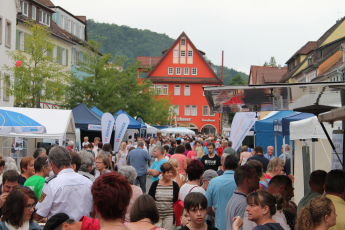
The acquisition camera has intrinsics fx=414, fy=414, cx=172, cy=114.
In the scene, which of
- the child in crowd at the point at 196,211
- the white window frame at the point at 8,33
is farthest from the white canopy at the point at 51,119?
the white window frame at the point at 8,33

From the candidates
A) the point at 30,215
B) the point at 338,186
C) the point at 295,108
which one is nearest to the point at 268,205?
the point at 338,186

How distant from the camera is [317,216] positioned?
3.56 metres

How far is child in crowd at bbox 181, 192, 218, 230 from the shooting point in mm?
4125

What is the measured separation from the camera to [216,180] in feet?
19.0

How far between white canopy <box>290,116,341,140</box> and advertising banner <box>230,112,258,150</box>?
10.7 feet

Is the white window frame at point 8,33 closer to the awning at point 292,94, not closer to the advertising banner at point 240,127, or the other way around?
the advertising banner at point 240,127

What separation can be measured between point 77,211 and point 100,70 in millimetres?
28411

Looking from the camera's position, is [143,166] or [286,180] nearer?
[286,180]

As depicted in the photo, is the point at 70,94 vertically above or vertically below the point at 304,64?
below

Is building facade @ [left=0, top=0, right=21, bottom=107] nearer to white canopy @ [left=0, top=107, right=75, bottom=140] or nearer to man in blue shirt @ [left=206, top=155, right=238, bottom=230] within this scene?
white canopy @ [left=0, top=107, right=75, bottom=140]

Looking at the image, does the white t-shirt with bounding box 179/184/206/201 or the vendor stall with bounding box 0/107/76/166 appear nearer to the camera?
the white t-shirt with bounding box 179/184/206/201

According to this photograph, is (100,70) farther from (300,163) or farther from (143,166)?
(300,163)

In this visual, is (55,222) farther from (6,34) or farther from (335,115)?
(6,34)

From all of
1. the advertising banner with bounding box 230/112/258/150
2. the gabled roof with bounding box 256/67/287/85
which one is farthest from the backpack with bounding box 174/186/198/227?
the gabled roof with bounding box 256/67/287/85
